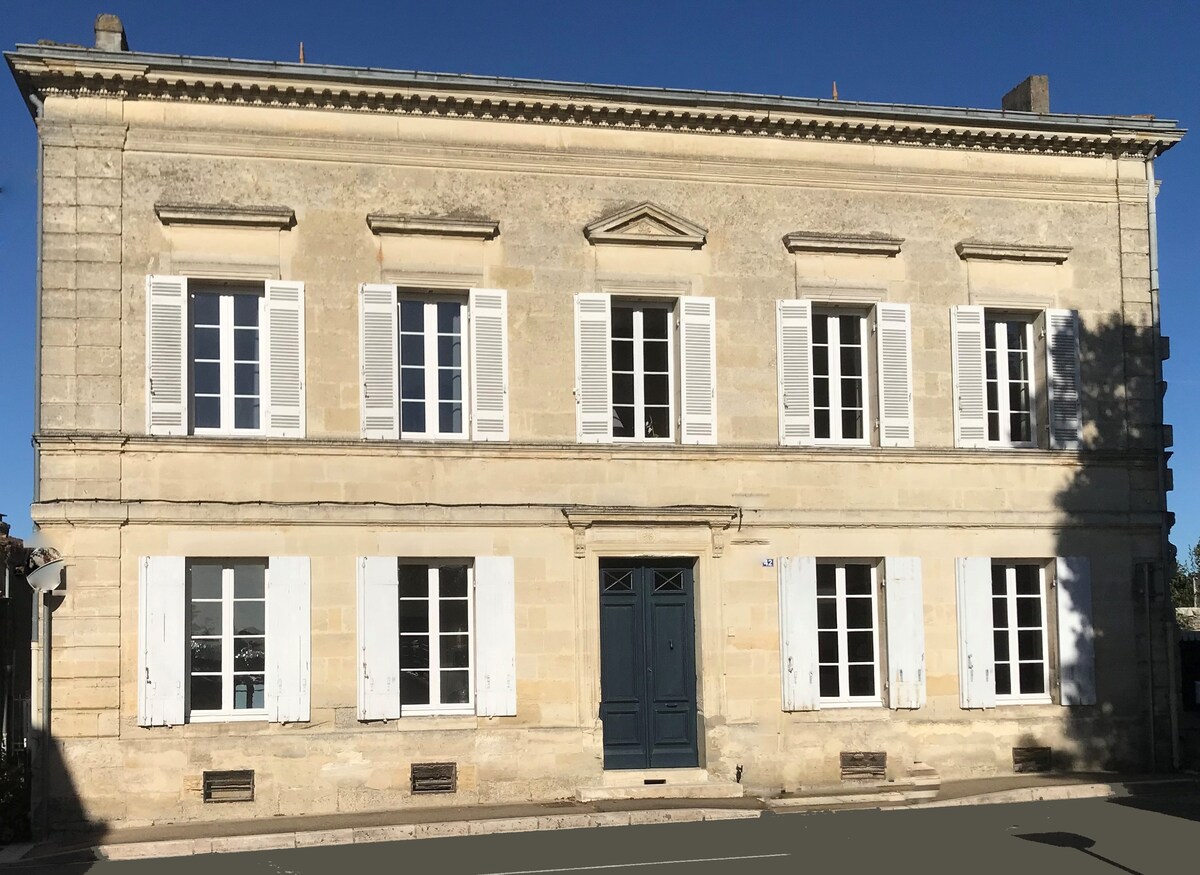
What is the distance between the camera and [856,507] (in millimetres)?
15188

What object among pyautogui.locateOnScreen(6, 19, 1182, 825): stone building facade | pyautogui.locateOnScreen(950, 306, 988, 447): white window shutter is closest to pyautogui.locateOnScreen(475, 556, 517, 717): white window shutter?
pyautogui.locateOnScreen(6, 19, 1182, 825): stone building facade

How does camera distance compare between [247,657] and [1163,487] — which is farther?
[1163,487]

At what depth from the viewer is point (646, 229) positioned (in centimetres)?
1498

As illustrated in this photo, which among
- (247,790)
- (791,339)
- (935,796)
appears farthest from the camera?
(791,339)

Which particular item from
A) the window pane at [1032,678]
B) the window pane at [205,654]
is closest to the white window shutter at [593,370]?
the window pane at [205,654]

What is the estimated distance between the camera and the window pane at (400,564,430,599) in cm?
1423

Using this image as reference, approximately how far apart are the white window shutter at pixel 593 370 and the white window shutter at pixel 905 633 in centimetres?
365

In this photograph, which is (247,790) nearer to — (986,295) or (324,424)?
(324,424)

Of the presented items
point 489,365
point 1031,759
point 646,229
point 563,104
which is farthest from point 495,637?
point 1031,759

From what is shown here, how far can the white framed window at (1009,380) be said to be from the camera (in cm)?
1596

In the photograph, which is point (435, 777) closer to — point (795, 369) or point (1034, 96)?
point (795, 369)

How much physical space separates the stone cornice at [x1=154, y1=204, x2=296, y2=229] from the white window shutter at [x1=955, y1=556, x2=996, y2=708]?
8.47 meters

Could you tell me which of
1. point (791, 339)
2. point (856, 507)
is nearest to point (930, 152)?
point (791, 339)

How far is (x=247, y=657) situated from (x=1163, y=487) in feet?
35.6
